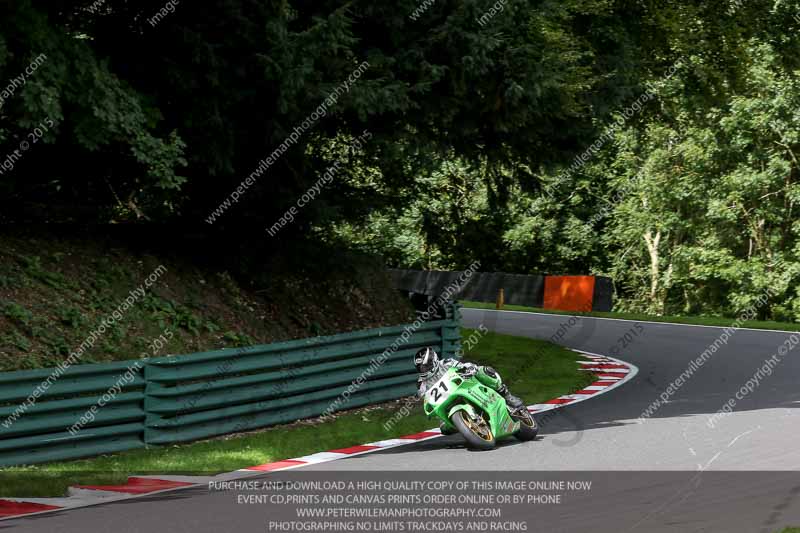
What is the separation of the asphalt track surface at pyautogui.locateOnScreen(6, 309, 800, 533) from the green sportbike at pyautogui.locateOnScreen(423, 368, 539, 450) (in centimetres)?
21

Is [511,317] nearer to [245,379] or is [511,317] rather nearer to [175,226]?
[175,226]

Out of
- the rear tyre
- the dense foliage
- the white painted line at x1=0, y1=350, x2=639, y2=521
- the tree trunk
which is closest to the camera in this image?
the white painted line at x1=0, y1=350, x2=639, y2=521

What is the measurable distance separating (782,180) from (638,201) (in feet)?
23.7

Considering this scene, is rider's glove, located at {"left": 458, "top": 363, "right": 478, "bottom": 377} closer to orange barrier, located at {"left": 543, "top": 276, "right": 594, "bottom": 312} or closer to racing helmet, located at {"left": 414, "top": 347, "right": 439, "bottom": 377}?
racing helmet, located at {"left": 414, "top": 347, "right": 439, "bottom": 377}

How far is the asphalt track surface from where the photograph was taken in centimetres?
862

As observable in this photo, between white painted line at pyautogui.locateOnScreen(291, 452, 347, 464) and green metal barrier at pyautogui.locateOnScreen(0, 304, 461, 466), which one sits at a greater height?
green metal barrier at pyautogui.locateOnScreen(0, 304, 461, 466)

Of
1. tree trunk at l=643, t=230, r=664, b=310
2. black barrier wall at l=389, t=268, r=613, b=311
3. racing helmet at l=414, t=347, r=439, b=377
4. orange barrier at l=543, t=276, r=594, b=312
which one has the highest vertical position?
tree trunk at l=643, t=230, r=664, b=310

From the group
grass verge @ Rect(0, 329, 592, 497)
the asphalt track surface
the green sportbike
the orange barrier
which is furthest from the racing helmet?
the orange barrier

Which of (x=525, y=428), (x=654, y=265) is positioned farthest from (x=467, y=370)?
(x=654, y=265)

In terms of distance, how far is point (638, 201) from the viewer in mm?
48219

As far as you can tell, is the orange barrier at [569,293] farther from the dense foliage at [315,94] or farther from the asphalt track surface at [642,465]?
the asphalt track surface at [642,465]

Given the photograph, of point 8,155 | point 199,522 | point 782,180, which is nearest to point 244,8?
point 8,155

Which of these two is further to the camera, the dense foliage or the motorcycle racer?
the dense foliage

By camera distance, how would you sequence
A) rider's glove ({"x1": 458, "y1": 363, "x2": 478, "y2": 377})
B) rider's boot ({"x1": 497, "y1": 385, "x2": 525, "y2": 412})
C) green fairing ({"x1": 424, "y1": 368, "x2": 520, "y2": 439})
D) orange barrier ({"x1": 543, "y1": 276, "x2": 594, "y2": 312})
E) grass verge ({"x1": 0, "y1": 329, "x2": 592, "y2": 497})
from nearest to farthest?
grass verge ({"x1": 0, "y1": 329, "x2": 592, "y2": 497}) < green fairing ({"x1": 424, "y1": 368, "x2": 520, "y2": 439}) < rider's glove ({"x1": 458, "y1": 363, "x2": 478, "y2": 377}) < rider's boot ({"x1": 497, "y1": 385, "x2": 525, "y2": 412}) < orange barrier ({"x1": 543, "y1": 276, "x2": 594, "y2": 312})
